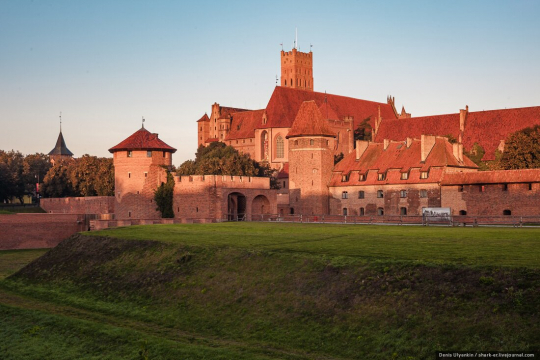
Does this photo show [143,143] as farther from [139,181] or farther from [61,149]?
[61,149]

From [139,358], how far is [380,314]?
670 cm

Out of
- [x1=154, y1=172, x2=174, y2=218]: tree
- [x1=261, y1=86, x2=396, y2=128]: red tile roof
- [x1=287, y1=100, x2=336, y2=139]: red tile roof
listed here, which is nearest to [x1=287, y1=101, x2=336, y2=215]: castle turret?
[x1=287, y1=100, x2=336, y2=139]: red tile roof

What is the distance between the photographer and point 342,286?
71.1 feet

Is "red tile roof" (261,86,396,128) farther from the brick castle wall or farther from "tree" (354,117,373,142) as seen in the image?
the brick castle wall

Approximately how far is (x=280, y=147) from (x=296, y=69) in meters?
43.5

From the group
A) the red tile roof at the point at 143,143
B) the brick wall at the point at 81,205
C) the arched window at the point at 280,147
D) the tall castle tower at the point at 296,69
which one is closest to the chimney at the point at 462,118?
the arched window at the point at 280,147

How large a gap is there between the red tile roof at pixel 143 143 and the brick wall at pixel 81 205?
12.1m

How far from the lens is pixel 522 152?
56.6 meters

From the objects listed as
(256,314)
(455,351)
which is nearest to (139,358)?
(256,314)

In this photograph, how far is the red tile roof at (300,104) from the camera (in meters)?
102

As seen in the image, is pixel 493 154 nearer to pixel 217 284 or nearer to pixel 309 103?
pixel 309 103

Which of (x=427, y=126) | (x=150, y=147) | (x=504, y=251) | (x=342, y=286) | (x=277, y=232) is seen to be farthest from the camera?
(x=427, y=126)

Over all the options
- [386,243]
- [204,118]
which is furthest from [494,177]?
[204,118]

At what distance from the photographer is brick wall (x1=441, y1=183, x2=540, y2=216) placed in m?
46.8
